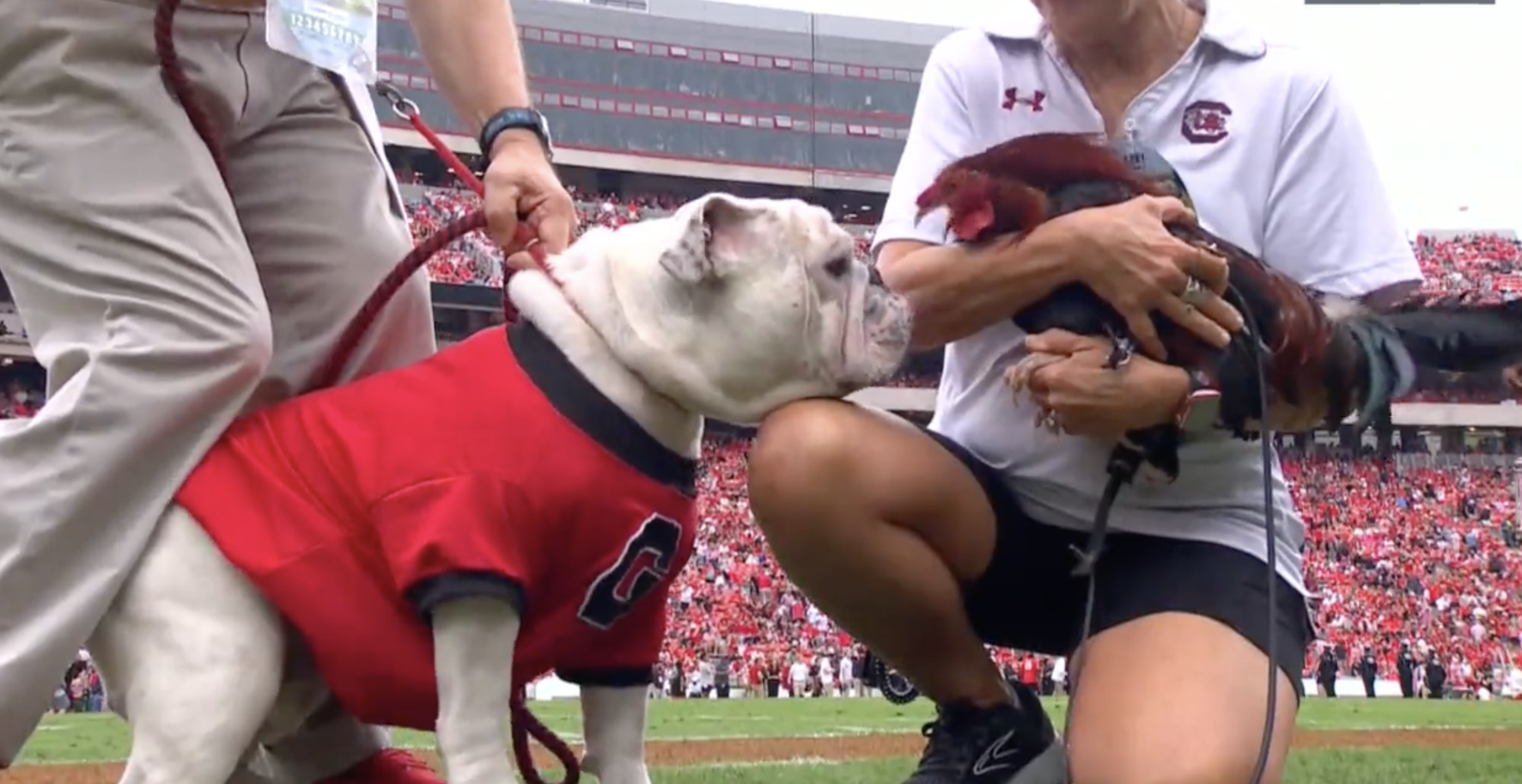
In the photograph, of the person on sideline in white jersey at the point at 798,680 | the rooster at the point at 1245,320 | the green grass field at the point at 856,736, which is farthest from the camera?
the person on sideline in white jersey at the point at 798,680

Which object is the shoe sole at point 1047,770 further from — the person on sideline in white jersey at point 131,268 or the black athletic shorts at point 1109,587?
the person on sideline in white jersey at point 131,268

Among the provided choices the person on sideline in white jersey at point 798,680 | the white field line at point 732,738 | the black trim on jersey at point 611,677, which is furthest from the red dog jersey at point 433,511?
the person on sideline in white jersey at point 798,680

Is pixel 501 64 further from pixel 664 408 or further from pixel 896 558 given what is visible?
pixel 896 558

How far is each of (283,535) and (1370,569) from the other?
82.5ft

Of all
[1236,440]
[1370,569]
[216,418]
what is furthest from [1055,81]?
[1370,569]

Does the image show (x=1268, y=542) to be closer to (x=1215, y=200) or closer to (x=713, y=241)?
(x=1215, y=200)

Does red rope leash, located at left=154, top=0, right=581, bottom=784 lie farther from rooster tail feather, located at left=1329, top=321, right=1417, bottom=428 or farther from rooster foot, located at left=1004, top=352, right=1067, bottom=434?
rooster tail feather, located at left=1329, top=321, right=1417, bottom=428

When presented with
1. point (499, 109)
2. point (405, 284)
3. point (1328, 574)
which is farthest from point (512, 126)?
point (1328, 574)

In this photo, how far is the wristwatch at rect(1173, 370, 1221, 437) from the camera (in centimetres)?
226

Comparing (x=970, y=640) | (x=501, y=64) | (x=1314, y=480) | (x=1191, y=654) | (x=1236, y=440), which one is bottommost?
(x=1314, y=480)

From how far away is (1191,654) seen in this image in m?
2.37

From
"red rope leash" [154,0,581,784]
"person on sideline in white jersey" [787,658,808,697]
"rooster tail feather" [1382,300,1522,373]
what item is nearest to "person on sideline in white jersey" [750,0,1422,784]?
"rooster tail feather" [1382,300,1522,373]

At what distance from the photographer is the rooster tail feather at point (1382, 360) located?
2.37 meters

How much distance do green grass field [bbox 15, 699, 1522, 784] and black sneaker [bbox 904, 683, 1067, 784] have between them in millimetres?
3136
